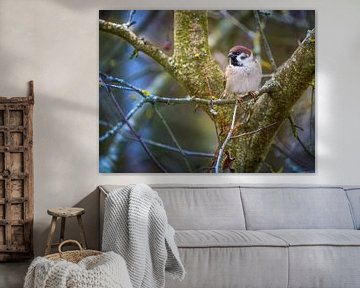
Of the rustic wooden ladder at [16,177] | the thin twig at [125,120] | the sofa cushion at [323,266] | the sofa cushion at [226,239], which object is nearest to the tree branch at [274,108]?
the thin twig at [125,120]

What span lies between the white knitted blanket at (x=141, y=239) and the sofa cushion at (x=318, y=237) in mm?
799

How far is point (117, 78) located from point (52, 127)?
65cm

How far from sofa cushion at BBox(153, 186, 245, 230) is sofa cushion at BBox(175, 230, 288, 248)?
0.77ft

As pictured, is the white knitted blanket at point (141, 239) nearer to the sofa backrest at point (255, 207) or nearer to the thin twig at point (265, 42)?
the sofa backrest at point (255, 207)

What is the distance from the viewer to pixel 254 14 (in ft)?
13.3

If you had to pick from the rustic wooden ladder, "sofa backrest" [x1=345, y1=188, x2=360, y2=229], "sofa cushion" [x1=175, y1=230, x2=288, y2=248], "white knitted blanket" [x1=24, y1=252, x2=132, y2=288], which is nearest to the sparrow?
"sofa backrest" [x1=345, y1=188, x2=360, y2=229]

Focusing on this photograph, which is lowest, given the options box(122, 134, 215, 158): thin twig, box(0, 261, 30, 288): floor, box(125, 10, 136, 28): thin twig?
box(0, 261, 30, 288): floor

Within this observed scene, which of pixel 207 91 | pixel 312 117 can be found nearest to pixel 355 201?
pixel 312 117

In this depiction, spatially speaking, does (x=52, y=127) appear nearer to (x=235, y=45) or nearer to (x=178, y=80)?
(x=178, y=80)

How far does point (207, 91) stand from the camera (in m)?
4.03

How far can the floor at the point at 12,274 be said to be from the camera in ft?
11.2

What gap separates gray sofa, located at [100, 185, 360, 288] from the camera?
10.2 ft

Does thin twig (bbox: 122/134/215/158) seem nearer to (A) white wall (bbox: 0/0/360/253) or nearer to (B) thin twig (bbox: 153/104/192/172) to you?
(B) thin twig (bbox: 153/104/192/172)

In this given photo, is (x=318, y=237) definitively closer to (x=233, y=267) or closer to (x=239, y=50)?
(x=233, y=267)
